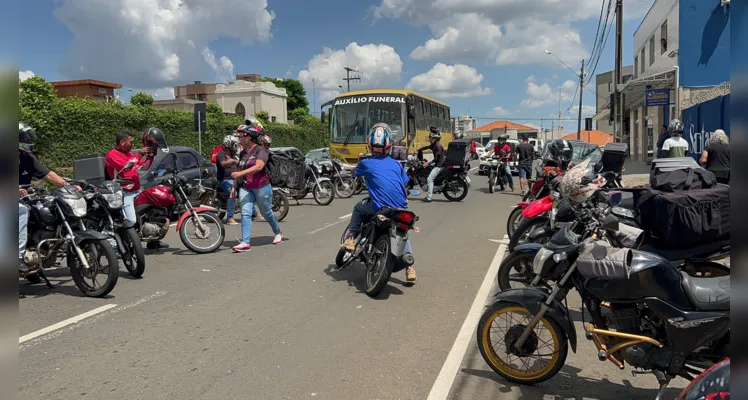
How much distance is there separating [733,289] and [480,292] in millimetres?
5248

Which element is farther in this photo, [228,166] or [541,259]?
[228,166]

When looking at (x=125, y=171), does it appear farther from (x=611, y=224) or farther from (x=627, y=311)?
(x=627, y=311)

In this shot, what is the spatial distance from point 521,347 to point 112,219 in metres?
5.09

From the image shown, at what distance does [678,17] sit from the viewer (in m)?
23.5

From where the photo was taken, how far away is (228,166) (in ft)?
36.4

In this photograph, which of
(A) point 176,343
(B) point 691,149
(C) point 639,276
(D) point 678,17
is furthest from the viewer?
(D) point 678,17

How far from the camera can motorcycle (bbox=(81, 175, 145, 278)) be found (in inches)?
253

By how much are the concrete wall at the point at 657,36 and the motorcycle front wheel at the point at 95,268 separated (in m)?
24.5

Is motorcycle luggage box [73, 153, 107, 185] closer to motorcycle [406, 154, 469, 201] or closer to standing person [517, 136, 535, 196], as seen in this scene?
motorcycle [406, 154, 469, 201]

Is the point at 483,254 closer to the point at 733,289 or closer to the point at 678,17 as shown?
the point at 733,289

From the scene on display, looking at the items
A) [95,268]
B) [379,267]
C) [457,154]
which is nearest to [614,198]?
[379,267]

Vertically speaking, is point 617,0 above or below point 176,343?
above

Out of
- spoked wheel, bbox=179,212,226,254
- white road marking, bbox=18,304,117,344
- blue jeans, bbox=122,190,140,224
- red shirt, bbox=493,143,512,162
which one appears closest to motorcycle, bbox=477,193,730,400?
white road marking, bbox=18,304,117,344

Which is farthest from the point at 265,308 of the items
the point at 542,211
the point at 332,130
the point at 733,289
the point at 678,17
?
the point at 678,17
